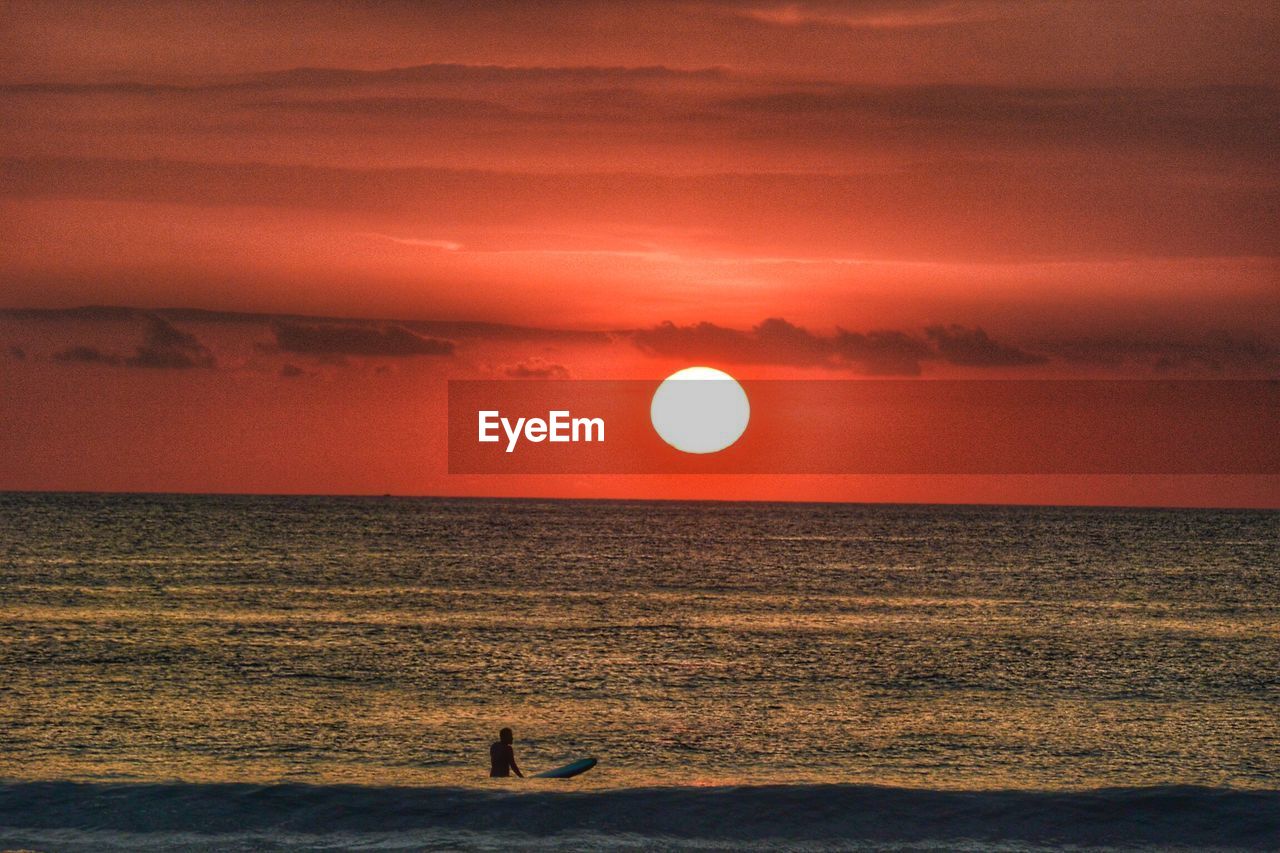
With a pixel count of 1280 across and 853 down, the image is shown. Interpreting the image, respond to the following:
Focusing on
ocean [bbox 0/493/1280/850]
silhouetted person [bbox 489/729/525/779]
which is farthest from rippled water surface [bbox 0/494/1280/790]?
silhouetted person [bbox 489/729/525/779]

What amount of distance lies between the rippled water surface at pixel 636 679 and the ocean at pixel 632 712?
0.81ft

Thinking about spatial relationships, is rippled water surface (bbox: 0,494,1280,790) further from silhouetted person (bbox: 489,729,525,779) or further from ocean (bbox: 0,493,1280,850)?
silhouetted person (bbox: 489,729,525,779)

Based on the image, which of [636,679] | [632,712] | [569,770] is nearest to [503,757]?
[569,770]

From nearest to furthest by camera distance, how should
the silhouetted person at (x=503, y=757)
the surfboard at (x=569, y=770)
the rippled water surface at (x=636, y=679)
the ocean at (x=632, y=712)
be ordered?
the ocean at (x=632, y=712), the silhouetted person at (x=503, y=757), the surfboard at (x=569, y=770), the rippled water surface at (x=636, y=679)

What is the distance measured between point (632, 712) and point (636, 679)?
8207 mm

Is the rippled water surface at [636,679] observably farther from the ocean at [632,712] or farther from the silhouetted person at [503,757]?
the silhouetted person at [503,757]

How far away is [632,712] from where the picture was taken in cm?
4200

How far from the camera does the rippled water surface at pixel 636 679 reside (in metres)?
33.2

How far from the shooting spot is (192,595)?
89688 millimetres

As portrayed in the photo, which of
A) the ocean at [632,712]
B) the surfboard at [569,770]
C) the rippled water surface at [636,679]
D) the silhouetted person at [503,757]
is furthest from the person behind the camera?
the rippled water surface at [636,679]

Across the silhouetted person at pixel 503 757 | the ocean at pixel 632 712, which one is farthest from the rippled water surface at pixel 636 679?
the silhouetted person at pixel 503 757

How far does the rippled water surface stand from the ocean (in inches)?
9.7

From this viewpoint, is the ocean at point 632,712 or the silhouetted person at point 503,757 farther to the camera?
the silhouetted person at point 503,757

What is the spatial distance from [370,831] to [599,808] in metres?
3.37
